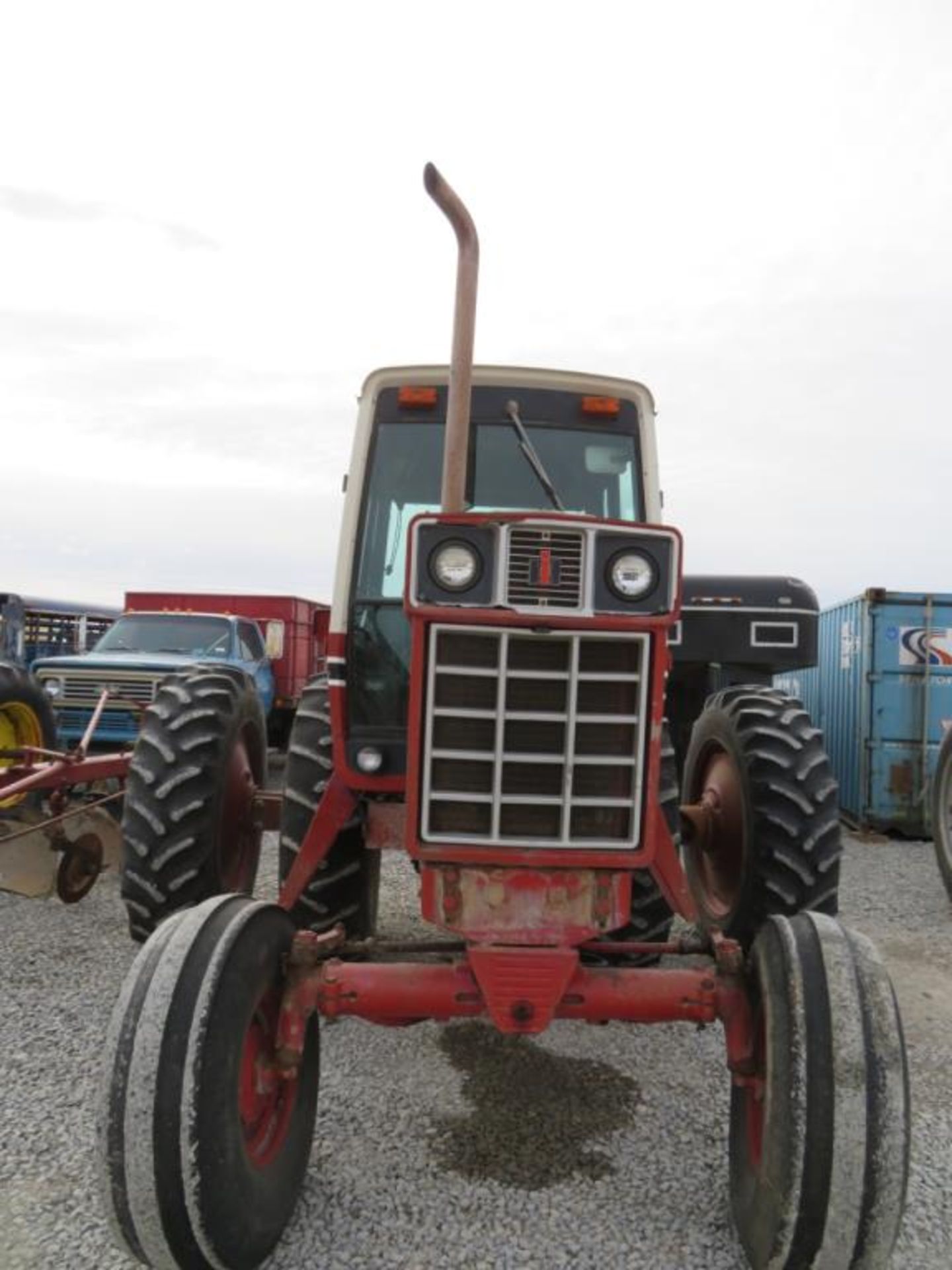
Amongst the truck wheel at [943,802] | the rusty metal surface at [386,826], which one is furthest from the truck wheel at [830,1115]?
the truck wheel at [943,802]

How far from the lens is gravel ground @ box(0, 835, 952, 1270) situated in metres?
2.52

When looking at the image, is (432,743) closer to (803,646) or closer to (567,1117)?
(567,1117)

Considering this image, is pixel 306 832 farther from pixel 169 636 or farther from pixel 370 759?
pixel 169 636

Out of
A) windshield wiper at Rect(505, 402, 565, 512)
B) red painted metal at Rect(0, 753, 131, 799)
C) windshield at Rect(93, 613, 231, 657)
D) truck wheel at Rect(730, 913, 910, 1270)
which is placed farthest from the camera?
windshield at Rect(93, 613, 231, 657)

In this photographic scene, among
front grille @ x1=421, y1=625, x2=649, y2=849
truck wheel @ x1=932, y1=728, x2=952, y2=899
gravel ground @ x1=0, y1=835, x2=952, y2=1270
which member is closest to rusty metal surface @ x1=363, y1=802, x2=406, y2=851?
gravel ground @ x1=0, y1=835, x2=952, y2=1270

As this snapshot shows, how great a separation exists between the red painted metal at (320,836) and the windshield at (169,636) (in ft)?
22.9

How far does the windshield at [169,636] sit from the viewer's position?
33.8 ft

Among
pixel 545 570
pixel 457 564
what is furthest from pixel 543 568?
pixel 457 564

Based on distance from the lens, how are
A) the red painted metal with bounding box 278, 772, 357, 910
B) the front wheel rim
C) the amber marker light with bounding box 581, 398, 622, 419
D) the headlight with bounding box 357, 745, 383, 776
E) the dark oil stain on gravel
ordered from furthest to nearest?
the amber marker light with bounding box 581, 398, 622, 419, the red painted metal with bounding box 278, 772, 357, 910, the headlight with bounding box 357, 745, 383, 776, the dark oil stain on gravel, the front wheel rim

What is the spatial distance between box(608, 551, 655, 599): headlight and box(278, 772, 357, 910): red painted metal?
1.44 metres

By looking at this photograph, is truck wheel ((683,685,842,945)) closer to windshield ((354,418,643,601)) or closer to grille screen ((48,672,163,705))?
windshield ((354,418,643,601))

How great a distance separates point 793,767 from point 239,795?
240 centimetres

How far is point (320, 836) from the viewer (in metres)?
3.46

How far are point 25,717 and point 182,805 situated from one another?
3.50m
